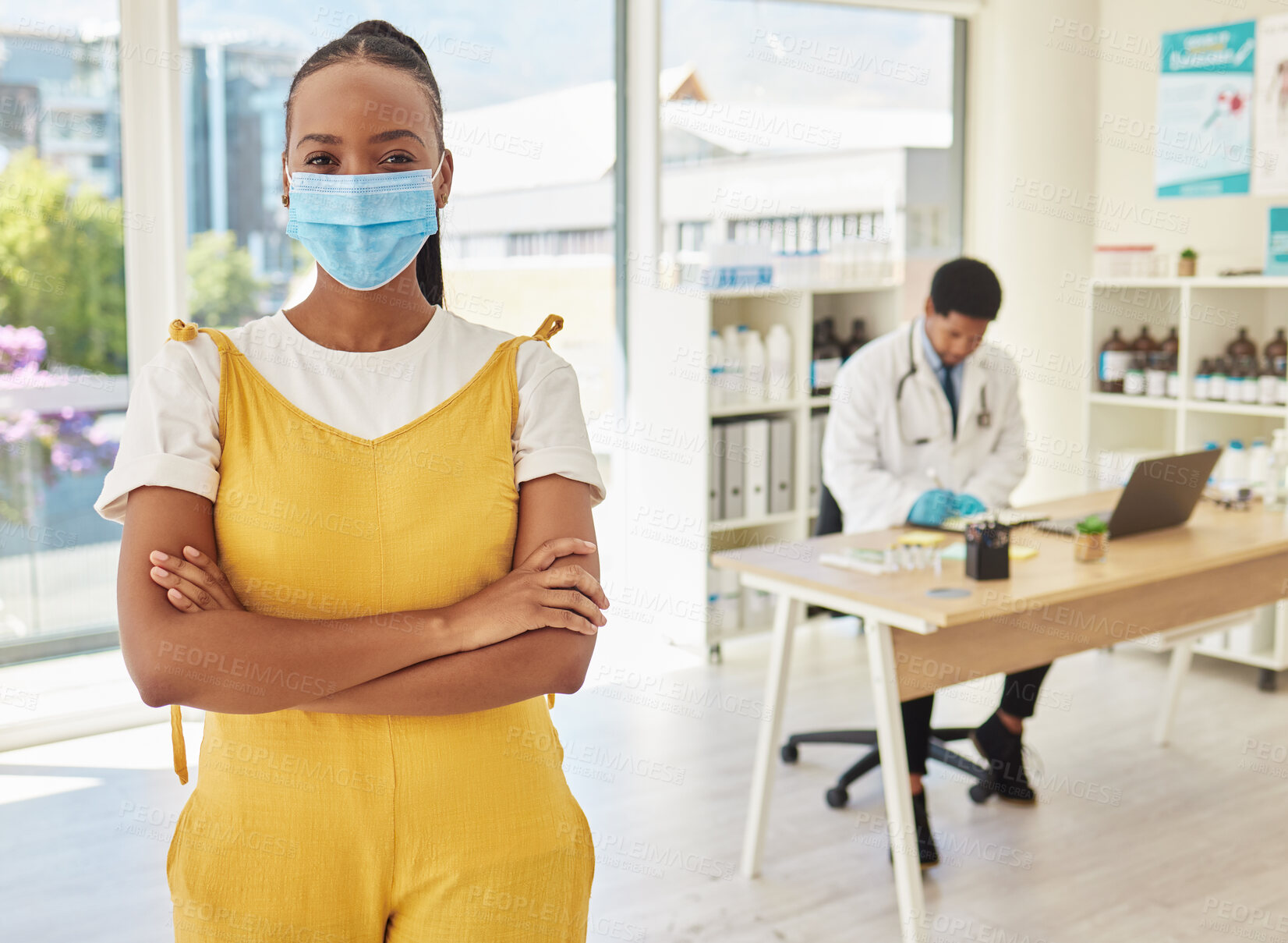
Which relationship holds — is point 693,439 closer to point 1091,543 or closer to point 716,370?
point 716,370

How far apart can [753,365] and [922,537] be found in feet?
6.28

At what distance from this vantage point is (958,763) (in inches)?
137

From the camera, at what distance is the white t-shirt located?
1.18 m

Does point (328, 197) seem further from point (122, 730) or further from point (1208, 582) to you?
point (122, 730)

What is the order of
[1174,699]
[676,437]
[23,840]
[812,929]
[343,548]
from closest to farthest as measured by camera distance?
1. [343,548]
2. [812,929]
3. [23,840]
4. [1174,699]
5. [676,437]

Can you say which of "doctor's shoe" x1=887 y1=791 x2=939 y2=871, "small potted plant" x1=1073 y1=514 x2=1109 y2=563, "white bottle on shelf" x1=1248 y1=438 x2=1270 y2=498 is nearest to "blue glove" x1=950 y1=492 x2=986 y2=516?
"small potted plant" x1=1073 y1=514 x2=1109 y2=563

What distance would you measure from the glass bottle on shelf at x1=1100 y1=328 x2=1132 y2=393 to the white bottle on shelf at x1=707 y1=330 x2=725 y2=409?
154cm

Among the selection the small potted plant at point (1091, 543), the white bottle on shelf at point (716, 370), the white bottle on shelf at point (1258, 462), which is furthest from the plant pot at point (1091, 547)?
the white bottle on shelf at point (716, 370)

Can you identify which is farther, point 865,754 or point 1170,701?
point 1170,701

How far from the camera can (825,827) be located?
11.0ft

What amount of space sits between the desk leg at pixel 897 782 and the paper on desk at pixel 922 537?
1.33 ft

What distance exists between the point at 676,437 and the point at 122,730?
7.33 feet

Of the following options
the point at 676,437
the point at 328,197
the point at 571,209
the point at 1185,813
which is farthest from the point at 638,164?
the point at 328,197

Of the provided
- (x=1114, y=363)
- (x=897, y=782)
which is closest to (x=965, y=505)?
(x=897, y=782)
